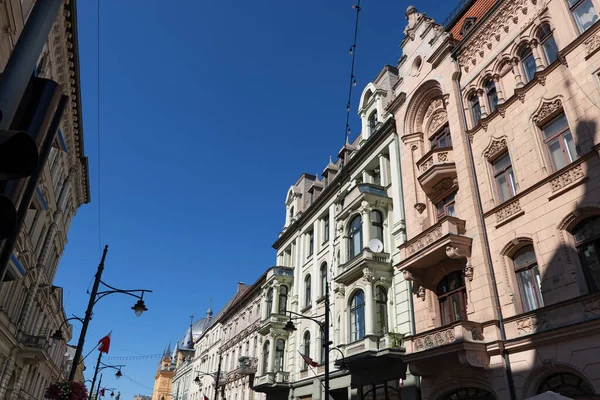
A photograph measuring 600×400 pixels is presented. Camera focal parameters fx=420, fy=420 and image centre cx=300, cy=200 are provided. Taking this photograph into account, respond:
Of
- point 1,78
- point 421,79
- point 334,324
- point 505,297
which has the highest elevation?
point 421,79

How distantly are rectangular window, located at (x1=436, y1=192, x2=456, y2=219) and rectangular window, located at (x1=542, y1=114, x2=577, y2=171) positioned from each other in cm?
483

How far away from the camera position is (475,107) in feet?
60.0

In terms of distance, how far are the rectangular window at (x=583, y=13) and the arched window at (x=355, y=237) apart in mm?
13245

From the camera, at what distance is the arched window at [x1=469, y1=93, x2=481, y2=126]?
59.0 ft

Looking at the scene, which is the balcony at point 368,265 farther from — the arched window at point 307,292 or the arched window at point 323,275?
the arched window at point 307,292

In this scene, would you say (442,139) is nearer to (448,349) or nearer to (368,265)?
(368,265)

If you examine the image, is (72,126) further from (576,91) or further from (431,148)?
(576,91)

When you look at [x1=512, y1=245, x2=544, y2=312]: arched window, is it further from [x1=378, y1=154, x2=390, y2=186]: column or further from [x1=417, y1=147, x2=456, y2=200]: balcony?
[x1=378, y1=154, x2=390, y2=186]: column

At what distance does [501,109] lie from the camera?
1627cm

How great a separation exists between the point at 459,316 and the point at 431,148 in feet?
27.0

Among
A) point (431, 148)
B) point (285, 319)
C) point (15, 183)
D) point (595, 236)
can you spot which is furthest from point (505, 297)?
point (285, 319)

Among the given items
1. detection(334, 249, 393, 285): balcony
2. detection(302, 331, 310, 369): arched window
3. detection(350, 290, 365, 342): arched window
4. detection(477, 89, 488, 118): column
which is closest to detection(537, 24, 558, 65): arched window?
detection(477, 89, 488, 118): column

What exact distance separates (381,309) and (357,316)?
178 centimetres

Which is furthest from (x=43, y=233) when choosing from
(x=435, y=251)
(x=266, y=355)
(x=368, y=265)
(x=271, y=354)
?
(x=435, y=251)
